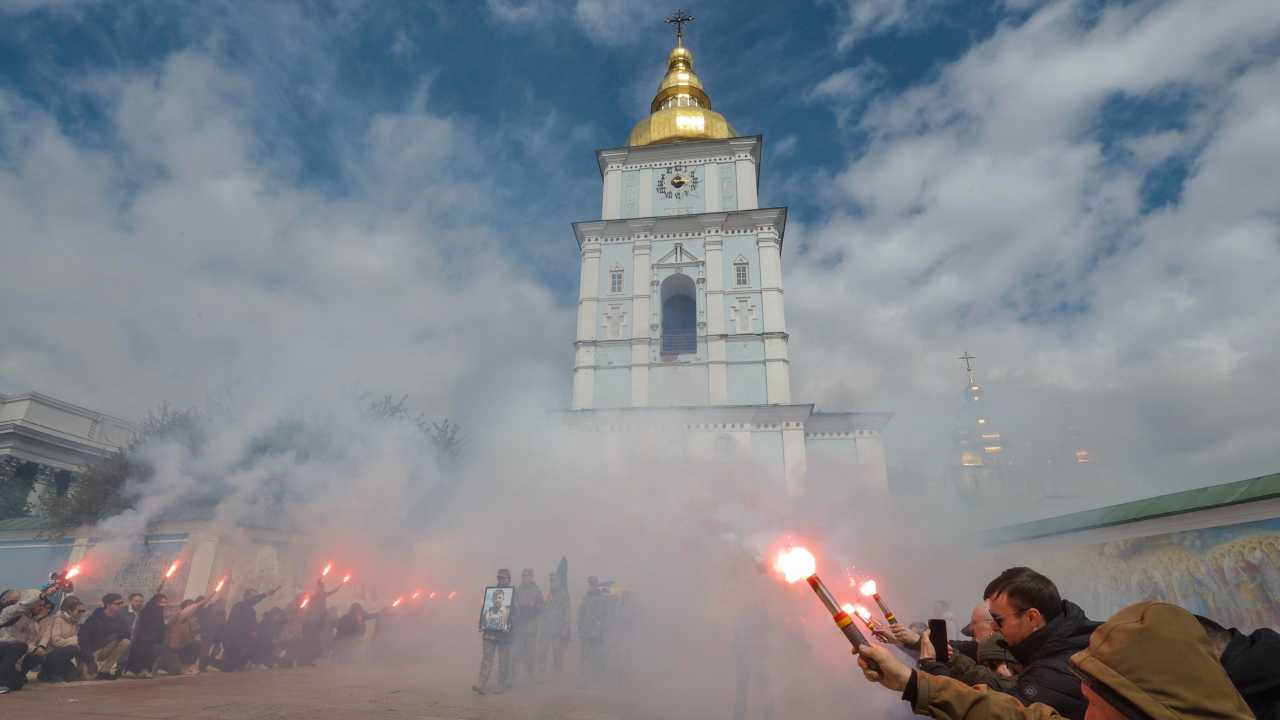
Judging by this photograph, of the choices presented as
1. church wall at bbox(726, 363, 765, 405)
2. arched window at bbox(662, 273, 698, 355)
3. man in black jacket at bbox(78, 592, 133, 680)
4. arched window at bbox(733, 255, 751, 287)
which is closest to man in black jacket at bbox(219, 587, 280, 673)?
man in black jacket at bbox(78, 592, 133, 680)

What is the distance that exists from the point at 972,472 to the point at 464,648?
251 feet

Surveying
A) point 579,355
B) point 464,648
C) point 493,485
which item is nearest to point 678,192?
point 579,355

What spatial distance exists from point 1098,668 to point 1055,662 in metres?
1.48

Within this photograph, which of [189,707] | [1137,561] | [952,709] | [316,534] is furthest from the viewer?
[316,534]

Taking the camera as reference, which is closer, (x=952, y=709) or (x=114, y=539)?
(x=952, y=709)

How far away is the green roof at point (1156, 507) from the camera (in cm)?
853

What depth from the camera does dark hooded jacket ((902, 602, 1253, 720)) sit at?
1.52 m

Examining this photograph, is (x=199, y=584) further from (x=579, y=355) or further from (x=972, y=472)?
(x=972, y=472)

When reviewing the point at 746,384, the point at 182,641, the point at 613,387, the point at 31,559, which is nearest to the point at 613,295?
the point at 613,387

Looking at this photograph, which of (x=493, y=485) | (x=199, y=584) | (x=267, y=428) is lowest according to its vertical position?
(x=199, y=584)

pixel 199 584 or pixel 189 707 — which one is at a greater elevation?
pixel 199 584

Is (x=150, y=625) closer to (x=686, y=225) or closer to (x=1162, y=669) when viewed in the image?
(x=1162, y=669)

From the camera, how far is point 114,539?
17.0 meters

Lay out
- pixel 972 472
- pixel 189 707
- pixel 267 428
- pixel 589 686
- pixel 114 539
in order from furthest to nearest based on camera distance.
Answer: pixel 972 472, pixel 267 428, pixel 114 539, pixel 589 686, pixel 189 707
